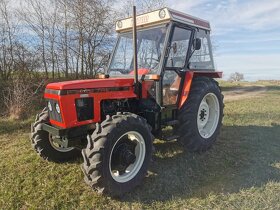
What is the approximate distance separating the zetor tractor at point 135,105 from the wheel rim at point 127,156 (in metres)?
0.01

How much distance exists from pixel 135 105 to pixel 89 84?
38.6 inches

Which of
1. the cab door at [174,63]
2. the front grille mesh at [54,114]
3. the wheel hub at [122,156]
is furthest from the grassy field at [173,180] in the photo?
the cab door at [174,63]

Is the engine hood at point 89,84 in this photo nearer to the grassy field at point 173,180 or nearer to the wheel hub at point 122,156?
the wheel hub at point 122,156

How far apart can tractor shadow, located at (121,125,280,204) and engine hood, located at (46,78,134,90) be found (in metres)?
1.35

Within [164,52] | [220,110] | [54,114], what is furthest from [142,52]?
[220,110]

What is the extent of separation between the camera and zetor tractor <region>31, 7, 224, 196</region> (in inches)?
137

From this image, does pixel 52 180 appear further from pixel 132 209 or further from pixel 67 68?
pixel 67 68

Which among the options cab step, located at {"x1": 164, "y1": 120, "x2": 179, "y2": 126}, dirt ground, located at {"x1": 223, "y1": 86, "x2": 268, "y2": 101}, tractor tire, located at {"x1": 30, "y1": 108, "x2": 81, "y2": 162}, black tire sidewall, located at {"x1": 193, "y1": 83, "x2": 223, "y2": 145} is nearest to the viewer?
tractor tire, located at {"x1": 30, "y1": 108, "x2": 81, "y2": 162}

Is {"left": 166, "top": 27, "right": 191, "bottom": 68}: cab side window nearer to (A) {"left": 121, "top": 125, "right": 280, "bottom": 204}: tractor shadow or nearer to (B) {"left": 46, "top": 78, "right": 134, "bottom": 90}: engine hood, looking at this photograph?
(B) {"left": 46, "top": 78, "right": 134, "bottom": 90}: engine hood

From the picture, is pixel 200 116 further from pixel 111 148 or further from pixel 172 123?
pixel 111 148

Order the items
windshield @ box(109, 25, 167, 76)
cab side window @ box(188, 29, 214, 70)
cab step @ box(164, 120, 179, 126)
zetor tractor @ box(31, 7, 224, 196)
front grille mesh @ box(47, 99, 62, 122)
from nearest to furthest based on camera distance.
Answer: zetor tractor @ box(31, 7, 224, 196)
front grille mesh @ box(47, 99, 62, 122)
windshield @ box(109, 25, 167, 76)
cab step @ box(164, 120, 179, 126)
cab side window @ box(188, 29, 214, 70)

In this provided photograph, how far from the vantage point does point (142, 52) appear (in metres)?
4.70

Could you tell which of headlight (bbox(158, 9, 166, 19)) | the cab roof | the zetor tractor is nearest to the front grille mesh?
the zetor tractor

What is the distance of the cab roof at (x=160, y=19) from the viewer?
4305 millimetres
